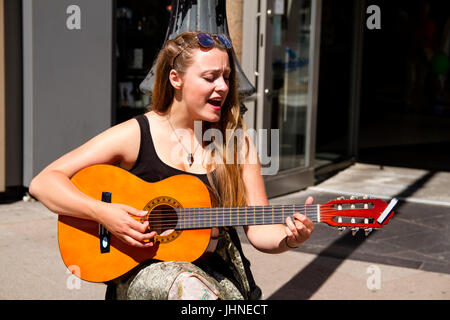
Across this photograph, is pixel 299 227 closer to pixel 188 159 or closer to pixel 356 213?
pixel 356 213

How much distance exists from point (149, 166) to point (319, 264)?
2.67 m

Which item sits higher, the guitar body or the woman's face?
the woman's face

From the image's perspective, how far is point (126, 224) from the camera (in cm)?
258

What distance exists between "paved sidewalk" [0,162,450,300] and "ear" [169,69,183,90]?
6.13ft

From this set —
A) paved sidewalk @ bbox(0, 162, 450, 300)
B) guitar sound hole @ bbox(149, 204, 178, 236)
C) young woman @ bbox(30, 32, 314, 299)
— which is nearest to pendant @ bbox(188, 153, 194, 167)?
young woman @ bbox(30, 32, 314, 299)

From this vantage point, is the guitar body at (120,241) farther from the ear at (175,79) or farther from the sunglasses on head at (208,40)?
the sunglasses on head at (208,40)

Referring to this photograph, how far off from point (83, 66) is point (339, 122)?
405 cm

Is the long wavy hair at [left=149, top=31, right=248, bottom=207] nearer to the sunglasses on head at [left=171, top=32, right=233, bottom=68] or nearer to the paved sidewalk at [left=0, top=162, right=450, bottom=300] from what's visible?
the sunglasses on head at [left=171, top=32, right=233, bottom=68]

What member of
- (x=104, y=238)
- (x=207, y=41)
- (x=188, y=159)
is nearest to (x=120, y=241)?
(x=104, y=238)

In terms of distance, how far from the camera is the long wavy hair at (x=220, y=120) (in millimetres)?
2812

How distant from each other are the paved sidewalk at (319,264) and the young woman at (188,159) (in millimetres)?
1688

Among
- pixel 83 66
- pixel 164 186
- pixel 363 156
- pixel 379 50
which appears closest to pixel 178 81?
pixel 164 186

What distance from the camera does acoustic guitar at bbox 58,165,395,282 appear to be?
261cm

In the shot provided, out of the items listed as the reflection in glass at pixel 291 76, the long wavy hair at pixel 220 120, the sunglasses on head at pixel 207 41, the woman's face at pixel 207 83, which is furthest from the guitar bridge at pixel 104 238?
the reflection in glass at pixel 291 76
